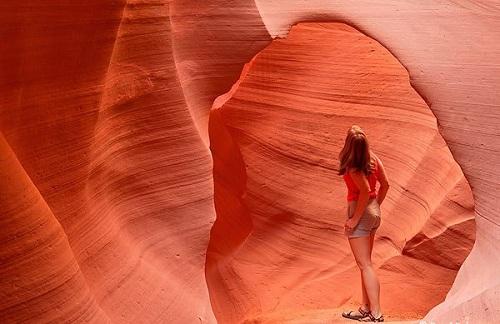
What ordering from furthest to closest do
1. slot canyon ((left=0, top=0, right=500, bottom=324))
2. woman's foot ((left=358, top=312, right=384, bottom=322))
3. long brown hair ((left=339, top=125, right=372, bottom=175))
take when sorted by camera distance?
woman's foot ((left=358, top=312, right=384, bottom=322))
long brown hair ((left=339, top=125, right=372, bottom=175))
slot canyon ((left=0, top=0, right=500, bottom=324))

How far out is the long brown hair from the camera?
416 cm

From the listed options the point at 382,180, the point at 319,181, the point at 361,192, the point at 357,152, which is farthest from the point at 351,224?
the point at 319,181

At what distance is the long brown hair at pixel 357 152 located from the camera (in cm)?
→ 416

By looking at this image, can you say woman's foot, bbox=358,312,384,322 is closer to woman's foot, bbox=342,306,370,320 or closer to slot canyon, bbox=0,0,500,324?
woman's foot, bbox=342,306,370,320

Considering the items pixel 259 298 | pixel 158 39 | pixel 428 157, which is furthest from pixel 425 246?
pixel 158 39

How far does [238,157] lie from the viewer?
257 inches

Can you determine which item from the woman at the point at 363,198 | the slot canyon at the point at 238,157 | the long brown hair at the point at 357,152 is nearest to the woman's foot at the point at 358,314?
the woman at the point at 363,198

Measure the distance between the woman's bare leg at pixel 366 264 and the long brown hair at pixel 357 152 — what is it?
475mm

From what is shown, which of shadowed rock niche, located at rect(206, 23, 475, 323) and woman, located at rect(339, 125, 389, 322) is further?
shadowed rock niche, located at rect(206, 23, 475, 323)

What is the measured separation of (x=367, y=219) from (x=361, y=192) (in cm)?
20

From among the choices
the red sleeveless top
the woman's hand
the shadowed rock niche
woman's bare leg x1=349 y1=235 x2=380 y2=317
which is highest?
the red sleeveless top

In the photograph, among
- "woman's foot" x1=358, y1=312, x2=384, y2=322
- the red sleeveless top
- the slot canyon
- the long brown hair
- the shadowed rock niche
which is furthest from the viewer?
the shadowed rock niche

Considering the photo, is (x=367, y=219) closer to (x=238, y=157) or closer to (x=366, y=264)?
(x=366, y=264)

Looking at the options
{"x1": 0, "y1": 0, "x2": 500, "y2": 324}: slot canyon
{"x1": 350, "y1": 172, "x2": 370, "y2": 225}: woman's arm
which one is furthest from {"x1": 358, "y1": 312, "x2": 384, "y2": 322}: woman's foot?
{"x1": 350, "y1": 172, "x2": 370, "y2": 225}: woman's arm
